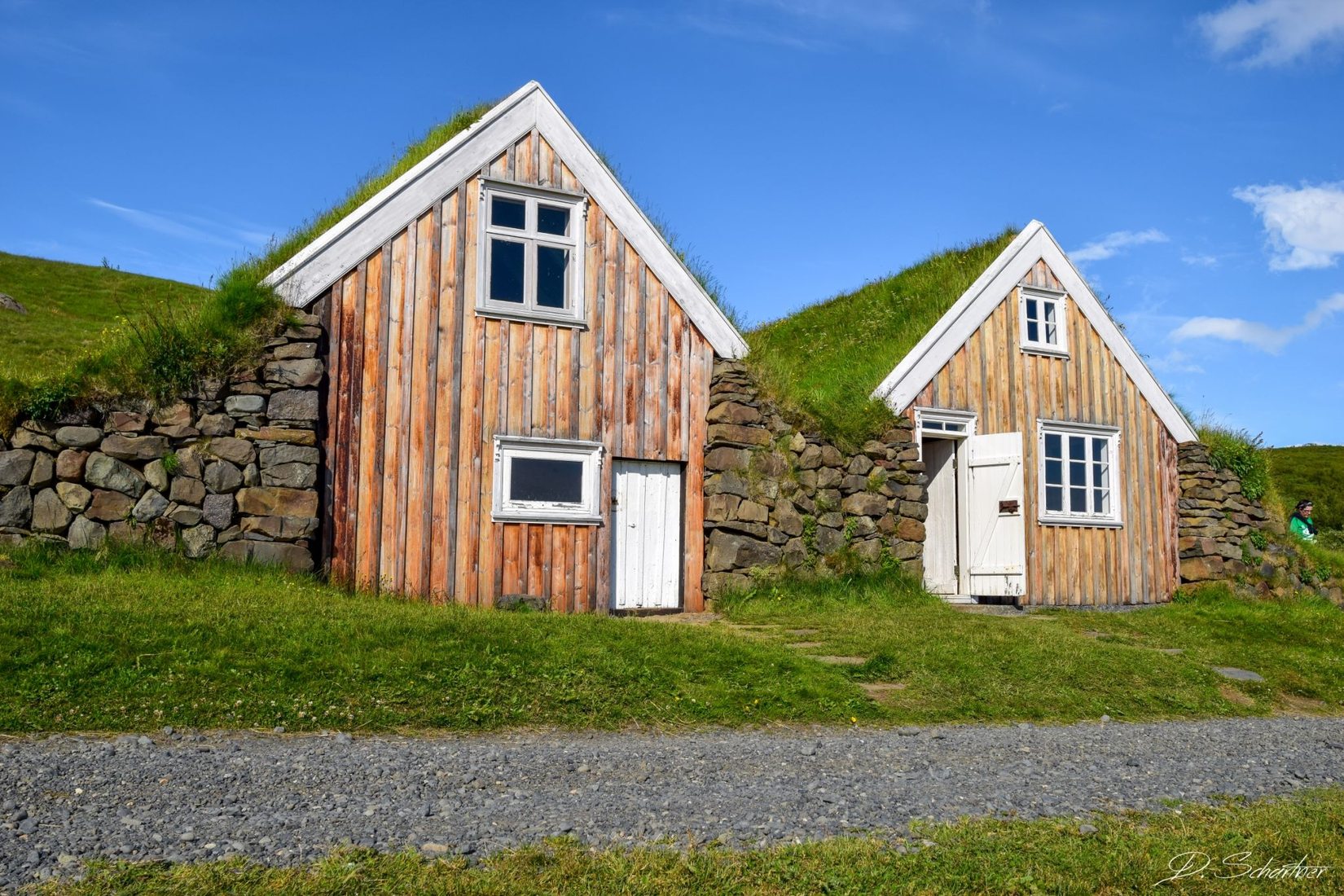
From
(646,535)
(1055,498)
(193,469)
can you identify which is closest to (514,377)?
(646,535)

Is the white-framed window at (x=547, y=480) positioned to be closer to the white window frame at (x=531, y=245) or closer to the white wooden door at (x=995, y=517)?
the white window frame at (x=531, y=245)

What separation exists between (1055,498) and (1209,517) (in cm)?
307

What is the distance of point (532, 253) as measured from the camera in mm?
13133

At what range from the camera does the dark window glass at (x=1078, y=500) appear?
17266 mm

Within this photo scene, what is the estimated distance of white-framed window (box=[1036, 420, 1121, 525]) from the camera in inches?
668

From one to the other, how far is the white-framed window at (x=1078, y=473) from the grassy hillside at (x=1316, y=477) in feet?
51.2

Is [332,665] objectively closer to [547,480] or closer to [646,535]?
[547,480]

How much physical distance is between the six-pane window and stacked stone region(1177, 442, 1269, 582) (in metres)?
11.4

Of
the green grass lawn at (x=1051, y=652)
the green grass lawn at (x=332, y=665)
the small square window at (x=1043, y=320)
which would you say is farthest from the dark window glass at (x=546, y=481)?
the small square window at (x=1043, y=320)

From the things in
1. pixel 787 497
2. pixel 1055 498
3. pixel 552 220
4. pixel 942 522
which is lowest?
pixel 942 522

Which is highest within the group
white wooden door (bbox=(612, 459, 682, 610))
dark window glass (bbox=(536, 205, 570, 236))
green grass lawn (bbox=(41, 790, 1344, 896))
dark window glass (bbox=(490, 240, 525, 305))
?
dark window glass (bbox=(536, 205, 570, 236))

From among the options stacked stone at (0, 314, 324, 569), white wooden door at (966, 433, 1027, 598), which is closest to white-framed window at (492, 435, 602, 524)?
stacked stone at (0, 314, 324, 569)

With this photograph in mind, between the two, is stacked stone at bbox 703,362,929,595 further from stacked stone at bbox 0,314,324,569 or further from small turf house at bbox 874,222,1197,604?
stacked stone at bbox 0,314,324,569

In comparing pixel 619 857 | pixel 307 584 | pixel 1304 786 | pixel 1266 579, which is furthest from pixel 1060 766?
pixel 1266 579
